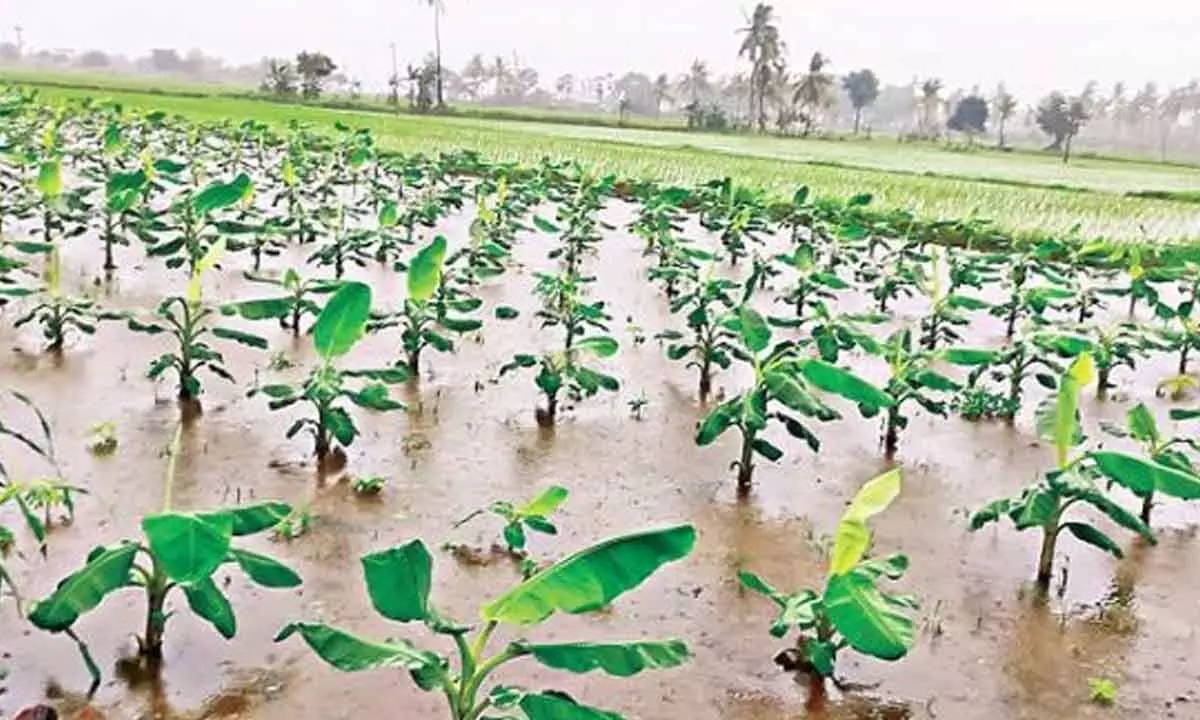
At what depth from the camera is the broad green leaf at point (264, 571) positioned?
3830mm

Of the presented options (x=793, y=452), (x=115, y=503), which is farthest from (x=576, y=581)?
(x=793, y=452)

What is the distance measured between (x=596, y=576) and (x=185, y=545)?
1272mm

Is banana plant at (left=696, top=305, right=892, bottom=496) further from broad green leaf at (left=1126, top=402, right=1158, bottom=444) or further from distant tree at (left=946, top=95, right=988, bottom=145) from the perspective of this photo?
distant tree at (left=946, top=95, right=988, bottom=145)

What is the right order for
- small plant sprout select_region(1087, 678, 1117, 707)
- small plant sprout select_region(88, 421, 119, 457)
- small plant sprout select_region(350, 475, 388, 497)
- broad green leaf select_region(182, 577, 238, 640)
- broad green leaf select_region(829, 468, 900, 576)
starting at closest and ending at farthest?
broad green leaf select_region(829, 468, 900, 576), broad green leaf select_region(182, 577, 238, 640), small plant sprout select_region(1087, 678, 1117, 707), small plant sprout select_region(350, 475, 388, 497), small plant sprout select_region(88, 421, 119, 457)

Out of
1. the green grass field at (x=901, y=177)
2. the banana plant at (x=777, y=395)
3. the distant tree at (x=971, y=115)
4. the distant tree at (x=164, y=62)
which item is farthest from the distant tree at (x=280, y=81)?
the distant tree at (x=164, y=62)

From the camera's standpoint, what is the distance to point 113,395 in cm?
752

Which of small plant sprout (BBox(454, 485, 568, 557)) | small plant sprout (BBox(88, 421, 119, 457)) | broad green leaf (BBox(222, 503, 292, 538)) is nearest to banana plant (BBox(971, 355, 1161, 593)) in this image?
small plant sprout (BBox(454, 485, 568, 557))

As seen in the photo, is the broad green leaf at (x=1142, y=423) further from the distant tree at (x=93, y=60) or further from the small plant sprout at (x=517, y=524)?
the distant tree at (x=93, y=60)

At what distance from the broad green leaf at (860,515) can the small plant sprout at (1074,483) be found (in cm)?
145

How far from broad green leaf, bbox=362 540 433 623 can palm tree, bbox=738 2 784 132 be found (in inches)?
2542

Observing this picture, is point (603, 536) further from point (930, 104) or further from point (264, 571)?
point (930, 104)

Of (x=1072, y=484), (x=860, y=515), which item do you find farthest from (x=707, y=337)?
(x=860, y=515)

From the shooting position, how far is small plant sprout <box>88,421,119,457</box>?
6.46 metres

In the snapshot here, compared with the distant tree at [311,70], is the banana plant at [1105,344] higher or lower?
lower
